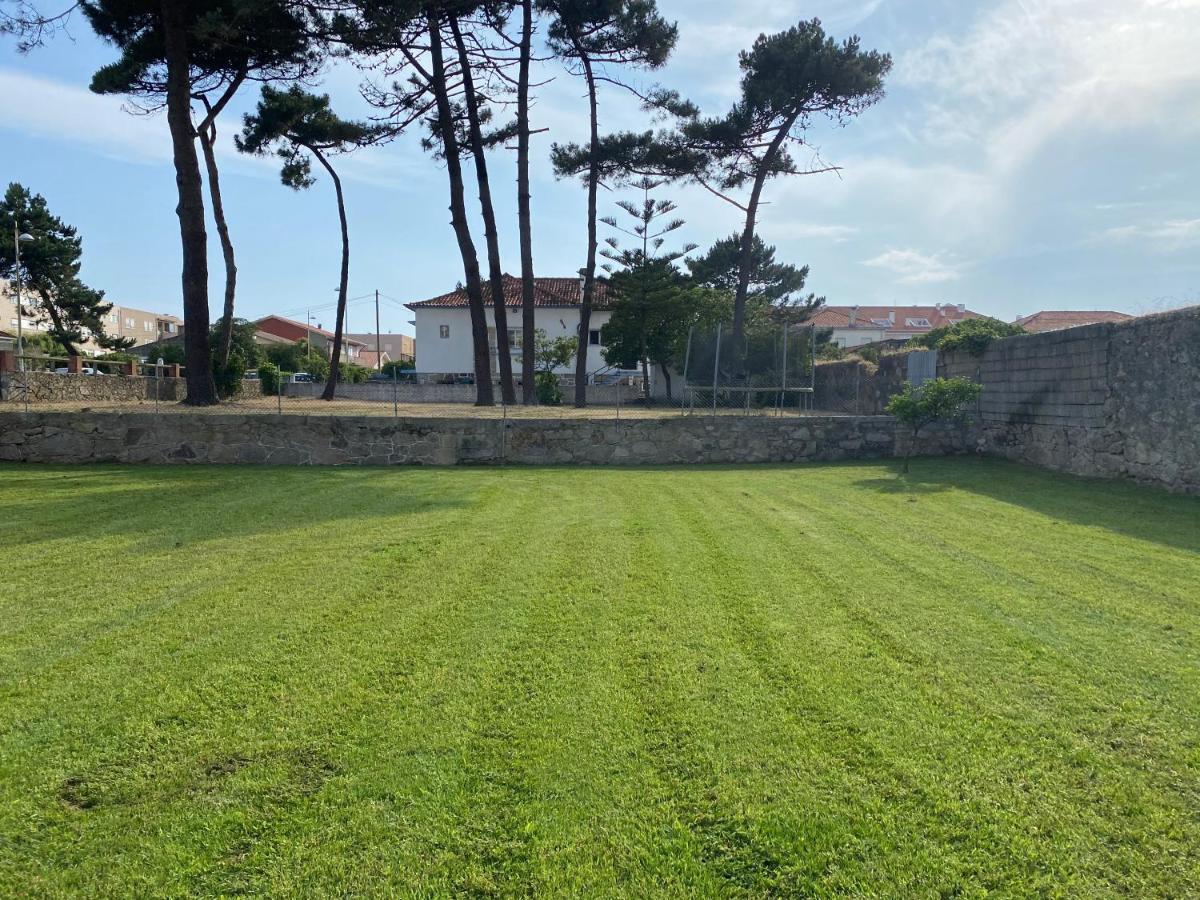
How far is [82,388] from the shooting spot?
1594cm

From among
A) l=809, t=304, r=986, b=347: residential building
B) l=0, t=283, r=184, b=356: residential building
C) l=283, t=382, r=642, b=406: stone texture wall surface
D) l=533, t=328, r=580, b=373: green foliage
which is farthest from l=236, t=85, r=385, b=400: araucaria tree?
l=809, t=304, r=986, b=347: residential building

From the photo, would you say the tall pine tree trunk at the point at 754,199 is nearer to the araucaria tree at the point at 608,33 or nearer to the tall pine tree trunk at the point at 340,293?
the araucaria tree at the point at 608,33

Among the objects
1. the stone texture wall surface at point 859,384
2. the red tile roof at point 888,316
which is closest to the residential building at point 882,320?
the red tile roof at point 888,316

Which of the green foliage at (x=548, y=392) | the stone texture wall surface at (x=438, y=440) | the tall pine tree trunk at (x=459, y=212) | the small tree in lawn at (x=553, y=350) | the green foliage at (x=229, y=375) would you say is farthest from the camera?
the small tree in lawn at (x=553, y=350)

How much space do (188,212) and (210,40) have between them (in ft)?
11.5

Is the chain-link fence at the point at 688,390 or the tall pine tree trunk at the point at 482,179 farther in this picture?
the tall pine tree trunk at the point at 482,179

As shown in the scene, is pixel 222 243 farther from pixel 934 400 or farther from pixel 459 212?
pixel 934 400

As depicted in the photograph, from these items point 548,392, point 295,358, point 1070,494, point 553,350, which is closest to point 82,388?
point 548,392

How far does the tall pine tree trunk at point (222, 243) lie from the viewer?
69.5 ft

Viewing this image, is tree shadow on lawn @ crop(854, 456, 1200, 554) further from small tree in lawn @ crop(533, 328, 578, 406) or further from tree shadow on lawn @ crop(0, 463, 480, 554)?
small tree in lawn @ crop(533, 328, 578, 406)

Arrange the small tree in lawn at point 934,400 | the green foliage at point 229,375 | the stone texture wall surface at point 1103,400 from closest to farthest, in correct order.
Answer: the stone texture wall surface at point 1103,400 < the small tree in lawn at point 934,400 < the green foliage at point 229,375

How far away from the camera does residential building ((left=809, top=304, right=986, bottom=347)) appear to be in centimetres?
6838

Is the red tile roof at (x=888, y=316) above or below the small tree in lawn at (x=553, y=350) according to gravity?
above

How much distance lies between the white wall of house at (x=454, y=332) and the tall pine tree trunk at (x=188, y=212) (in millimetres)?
32121
